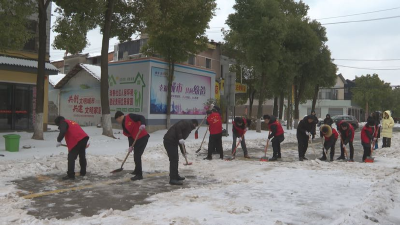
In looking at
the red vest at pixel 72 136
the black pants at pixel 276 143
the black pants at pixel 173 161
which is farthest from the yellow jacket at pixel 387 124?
the red vest at pixel 72 136

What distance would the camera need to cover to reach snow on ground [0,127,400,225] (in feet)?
16.1

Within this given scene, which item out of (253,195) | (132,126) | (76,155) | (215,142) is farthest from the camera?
(215,142)

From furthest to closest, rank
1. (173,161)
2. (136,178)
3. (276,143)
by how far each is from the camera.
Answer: (276,143), (136,178), (173,161)

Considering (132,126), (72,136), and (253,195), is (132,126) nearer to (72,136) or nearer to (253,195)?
(72,136)

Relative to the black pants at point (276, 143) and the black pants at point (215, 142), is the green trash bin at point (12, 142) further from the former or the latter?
the black pants at point (276, 143)

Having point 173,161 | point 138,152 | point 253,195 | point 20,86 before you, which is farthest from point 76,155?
point 20,86

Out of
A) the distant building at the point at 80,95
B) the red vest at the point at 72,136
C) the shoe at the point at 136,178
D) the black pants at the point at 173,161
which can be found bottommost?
the shoe at the point at 136,178

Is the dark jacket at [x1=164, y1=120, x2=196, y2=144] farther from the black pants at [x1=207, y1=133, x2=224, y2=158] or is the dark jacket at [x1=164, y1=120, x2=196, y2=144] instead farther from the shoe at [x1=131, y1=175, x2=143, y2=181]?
the black pants at [x1=207, y1=133, x2=224, y2=158]

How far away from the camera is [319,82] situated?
32156 mm

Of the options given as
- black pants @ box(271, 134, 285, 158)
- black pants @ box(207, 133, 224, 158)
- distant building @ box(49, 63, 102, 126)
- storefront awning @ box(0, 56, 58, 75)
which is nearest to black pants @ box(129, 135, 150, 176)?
black pants @ box(207, 133, 224, 158)

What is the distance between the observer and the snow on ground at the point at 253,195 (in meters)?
4.92

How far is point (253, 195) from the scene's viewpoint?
249 inches

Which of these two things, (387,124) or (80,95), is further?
(80,95)

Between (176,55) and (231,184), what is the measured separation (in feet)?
44.1
